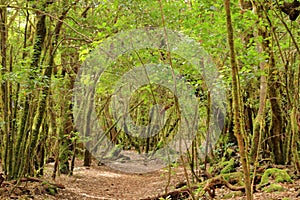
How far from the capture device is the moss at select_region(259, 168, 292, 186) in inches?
306

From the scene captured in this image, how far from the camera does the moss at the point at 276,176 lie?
25.5ft

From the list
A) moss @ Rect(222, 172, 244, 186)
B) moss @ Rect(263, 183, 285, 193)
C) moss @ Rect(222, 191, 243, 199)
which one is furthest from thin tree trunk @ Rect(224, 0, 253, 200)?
moss @ Rect(222, 172, 244, 186)

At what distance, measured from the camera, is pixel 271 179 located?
8.12 metres

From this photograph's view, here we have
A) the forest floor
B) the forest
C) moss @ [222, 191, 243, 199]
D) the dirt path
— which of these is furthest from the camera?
the dirt path

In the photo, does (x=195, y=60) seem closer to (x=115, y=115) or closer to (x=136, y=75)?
(x=136, y=75)

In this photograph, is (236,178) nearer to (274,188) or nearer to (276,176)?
(276,176)

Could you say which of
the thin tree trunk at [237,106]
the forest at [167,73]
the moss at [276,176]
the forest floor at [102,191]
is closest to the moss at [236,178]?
the forest at [167,73]

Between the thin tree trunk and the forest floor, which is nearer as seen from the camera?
the thin tree trunk

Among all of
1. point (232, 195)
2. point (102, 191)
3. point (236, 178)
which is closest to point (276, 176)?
point (236, 178)

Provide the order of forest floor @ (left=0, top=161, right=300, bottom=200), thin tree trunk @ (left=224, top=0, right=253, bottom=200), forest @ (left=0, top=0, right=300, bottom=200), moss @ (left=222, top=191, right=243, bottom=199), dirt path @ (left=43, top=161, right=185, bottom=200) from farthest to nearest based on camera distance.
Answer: dirt path @ (left=43, top=161, right=185, bottom=200), moss @ (left=222, top=191, right=243, bottom=199), forest floor @ (left=0, top=161, right=300, bottom=200), forest @ (left=0, top=0, right=300, bottom=200), thin tree trunk @ (left=224, top=0, right=253, bottom=200)

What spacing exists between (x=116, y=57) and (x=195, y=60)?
89.5 inches

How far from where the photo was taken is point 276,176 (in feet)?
26.2

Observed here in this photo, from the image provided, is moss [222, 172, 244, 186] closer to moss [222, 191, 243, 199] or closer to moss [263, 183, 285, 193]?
moss [222, 191, 243, 199]

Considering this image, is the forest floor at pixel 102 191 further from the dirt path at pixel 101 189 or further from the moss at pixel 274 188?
the moss at pixel 274 188
